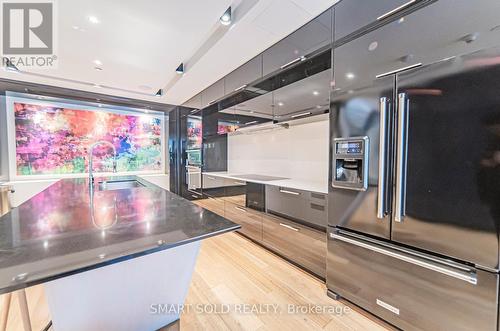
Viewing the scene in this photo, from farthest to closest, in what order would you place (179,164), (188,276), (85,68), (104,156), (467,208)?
(179,164), (104,156), (85,68), (188,276), (467,208)

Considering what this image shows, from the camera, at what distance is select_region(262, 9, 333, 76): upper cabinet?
183 centimetres

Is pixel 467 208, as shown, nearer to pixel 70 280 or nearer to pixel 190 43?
pixel 70 280

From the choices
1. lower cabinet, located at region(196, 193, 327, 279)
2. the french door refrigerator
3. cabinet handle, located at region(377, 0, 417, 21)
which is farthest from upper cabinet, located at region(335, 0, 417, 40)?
lower cabinet, located at region(196, 193, 327, 279)

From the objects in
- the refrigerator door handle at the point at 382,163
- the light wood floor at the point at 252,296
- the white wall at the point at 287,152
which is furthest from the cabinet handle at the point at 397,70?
the light wood floor at the point at 252,296

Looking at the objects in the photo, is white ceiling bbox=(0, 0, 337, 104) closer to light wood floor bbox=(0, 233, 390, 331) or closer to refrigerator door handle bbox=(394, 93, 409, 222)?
refrigerator door handle bbox=(394, 93, 409, 222)

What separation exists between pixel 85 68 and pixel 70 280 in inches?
133

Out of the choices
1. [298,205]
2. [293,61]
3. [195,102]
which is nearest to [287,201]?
[298,205]

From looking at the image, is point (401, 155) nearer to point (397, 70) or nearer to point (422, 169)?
point (422, 169)

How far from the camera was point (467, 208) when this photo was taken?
43.0 inches

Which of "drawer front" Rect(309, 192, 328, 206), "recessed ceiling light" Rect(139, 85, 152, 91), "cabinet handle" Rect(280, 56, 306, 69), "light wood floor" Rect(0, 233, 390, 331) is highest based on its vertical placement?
"recessed ceiling light" Rect(139, 85, 152, 91)

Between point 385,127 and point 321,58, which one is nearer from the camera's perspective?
point 385,127

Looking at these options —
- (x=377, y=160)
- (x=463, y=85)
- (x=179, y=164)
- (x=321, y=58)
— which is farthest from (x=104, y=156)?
(x=463, y=85)

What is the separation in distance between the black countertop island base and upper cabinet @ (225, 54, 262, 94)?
2003mm

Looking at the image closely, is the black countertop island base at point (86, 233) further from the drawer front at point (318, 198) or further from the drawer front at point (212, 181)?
the drawer front at point (212, 181)
